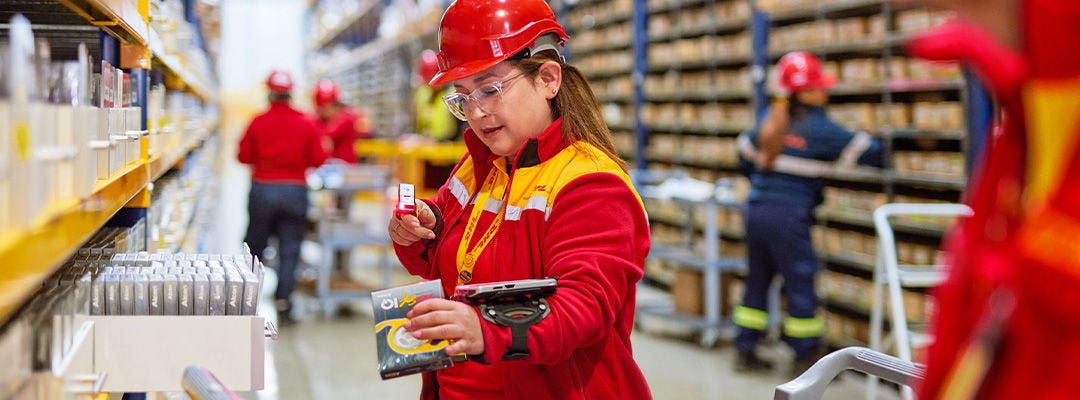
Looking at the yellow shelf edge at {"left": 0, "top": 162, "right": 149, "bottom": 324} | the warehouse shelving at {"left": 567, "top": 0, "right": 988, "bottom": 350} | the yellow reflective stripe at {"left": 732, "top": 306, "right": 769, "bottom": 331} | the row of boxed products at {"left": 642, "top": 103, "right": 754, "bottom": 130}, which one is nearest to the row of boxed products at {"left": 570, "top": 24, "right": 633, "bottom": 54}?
the warehouse shelving at {"left": 567, "top": 0, "right": 988, "bottom": 350}

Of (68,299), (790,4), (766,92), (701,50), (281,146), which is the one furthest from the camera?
(701,50)

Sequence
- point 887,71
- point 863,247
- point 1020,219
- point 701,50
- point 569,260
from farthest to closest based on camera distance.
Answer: point 701,50, point 863,247, point 887,71, point 569,260, point 1020,219

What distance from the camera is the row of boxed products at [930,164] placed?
5441 mm

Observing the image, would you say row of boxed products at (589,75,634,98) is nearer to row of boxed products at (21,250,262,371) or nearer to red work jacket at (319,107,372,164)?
red work jacket at (319,107,372,164)

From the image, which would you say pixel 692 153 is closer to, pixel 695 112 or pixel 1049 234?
pixel 695 112

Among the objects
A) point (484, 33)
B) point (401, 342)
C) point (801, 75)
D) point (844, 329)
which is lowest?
A: point (844, 329)

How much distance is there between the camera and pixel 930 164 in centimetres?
562

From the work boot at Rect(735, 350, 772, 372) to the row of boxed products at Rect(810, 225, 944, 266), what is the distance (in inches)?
30.6

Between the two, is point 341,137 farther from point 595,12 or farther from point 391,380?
point 391,380

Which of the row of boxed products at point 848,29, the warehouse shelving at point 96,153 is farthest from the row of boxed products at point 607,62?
the warehouse shelving at point 96,153

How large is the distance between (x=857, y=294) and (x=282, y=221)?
388cm

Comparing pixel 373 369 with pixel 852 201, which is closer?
pixel 373 369

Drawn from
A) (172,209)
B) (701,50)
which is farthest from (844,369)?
(701,50)

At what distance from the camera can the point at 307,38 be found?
29.4m
